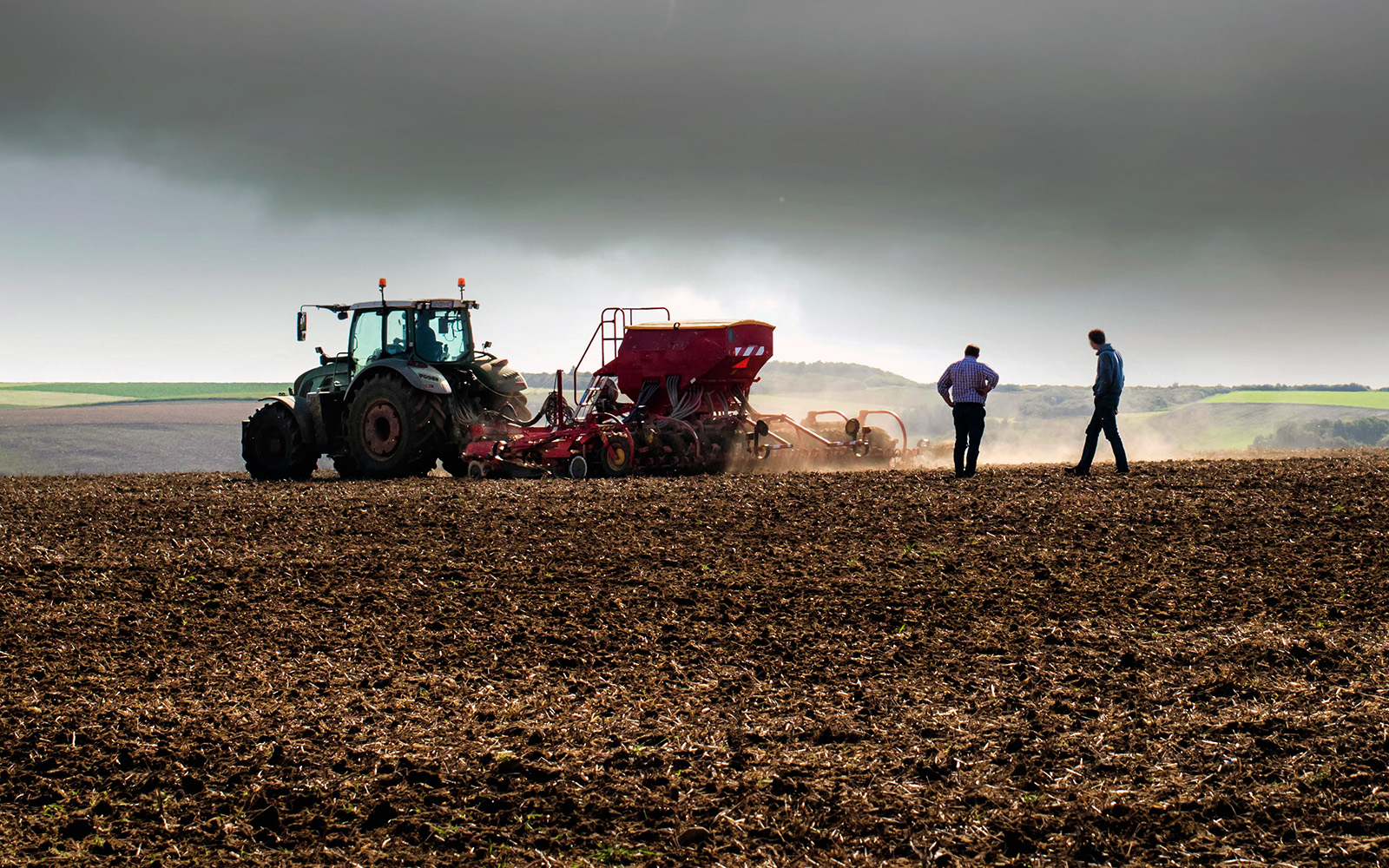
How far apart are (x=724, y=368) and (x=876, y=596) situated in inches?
328

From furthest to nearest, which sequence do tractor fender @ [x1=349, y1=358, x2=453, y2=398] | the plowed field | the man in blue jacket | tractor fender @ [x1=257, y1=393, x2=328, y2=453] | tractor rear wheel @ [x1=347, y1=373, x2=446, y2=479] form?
tractor fender @ [x1=257, y1=393, x2=328, y2=453] < tractor rear wheel @ [x1=347, y1=373, x2=446, y2=479] < tractor fender @ [x1=349, y1=358, x2=453, y2=398] < the man in blue jacket < the plowed field

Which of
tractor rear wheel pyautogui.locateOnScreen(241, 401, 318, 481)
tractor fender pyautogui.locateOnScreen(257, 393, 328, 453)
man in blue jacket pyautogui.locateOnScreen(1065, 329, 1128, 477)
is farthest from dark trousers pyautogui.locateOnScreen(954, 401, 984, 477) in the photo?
tractor rear wheel pyautogui.locateOnScreen(241, 401, 318, 481)

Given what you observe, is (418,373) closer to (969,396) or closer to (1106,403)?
(969,396)

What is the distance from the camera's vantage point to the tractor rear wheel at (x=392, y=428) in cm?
1470

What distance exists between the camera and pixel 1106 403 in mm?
12875

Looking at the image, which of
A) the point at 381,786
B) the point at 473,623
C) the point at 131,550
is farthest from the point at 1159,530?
the point at 131,550

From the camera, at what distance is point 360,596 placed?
24.6ft

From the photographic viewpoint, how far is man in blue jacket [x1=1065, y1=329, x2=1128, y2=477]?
42.1 feet

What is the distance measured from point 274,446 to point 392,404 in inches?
95.0

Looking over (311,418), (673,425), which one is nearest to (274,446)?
(311,418)

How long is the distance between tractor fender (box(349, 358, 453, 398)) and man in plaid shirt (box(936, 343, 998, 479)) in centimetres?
660

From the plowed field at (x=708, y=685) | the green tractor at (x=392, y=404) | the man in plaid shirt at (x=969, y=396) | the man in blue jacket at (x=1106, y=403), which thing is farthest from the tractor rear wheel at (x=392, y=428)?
the man in blue jacket at (x=1106, y=403)

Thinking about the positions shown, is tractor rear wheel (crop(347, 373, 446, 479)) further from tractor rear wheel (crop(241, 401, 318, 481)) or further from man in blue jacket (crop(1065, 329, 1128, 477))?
man in blue jacket (crop(1065, 329, 1128, 477))

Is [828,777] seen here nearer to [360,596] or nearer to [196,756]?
[196,756]
